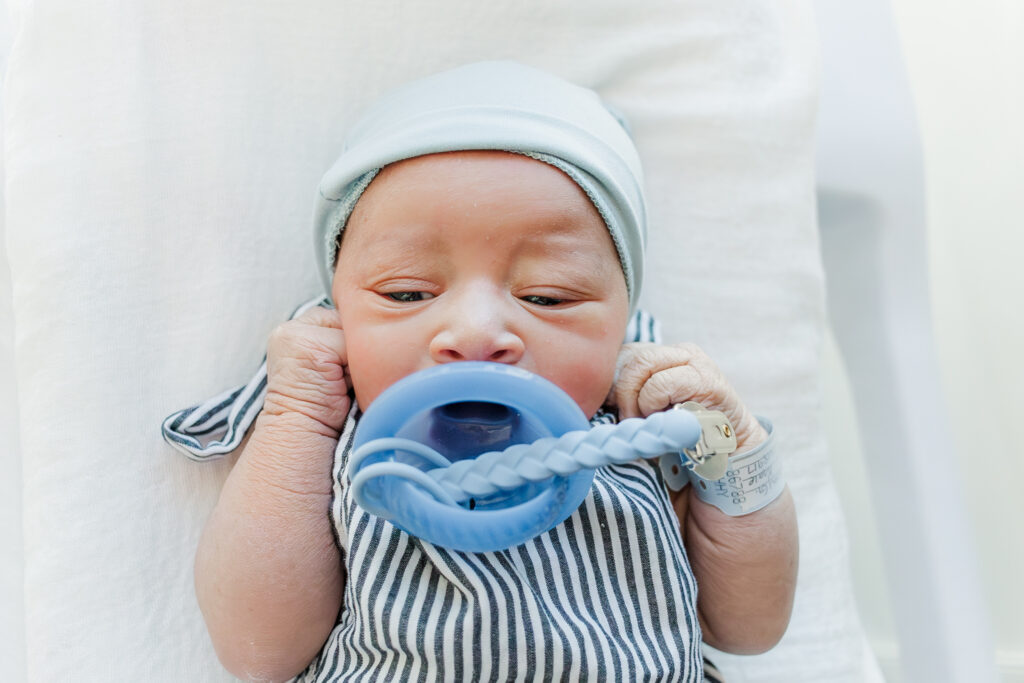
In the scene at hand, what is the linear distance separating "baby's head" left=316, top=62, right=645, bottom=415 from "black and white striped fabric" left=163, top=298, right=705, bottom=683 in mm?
113

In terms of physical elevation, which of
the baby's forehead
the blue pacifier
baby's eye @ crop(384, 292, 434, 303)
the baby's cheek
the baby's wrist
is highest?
the baby's forehead

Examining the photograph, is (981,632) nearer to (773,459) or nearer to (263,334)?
(773,459)

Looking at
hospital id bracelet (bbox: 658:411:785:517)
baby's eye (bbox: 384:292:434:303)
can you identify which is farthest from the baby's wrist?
hospital id bracelet (bbox: 658:411:785:517)

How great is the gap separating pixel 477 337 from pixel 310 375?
21 centimetres

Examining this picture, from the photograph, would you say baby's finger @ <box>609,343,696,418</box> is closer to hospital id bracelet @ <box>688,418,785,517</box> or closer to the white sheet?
hospital id bracelet @ <box>688,418,785,517</box>

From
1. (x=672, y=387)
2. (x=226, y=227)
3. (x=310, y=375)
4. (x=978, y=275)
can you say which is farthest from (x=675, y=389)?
(x=978, y=275)

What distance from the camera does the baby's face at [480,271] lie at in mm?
780

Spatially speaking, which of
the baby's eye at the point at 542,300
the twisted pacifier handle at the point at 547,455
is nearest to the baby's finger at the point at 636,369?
the baby's eye at the point at 542,300

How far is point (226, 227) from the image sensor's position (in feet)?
3.32

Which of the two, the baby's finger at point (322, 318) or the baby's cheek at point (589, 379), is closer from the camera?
the baby's cheek at point (589, 379)

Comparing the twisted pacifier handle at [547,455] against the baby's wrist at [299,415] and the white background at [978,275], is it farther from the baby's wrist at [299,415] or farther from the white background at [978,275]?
the white background at [978,275]

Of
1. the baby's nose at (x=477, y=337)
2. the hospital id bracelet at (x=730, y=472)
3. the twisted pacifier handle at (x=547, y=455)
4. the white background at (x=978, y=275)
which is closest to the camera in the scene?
the twisted pacifier handle at (x=547, y=455)

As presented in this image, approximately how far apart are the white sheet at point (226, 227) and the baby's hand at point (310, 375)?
14 centimetres

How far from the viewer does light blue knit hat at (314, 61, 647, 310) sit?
31.9 inches
